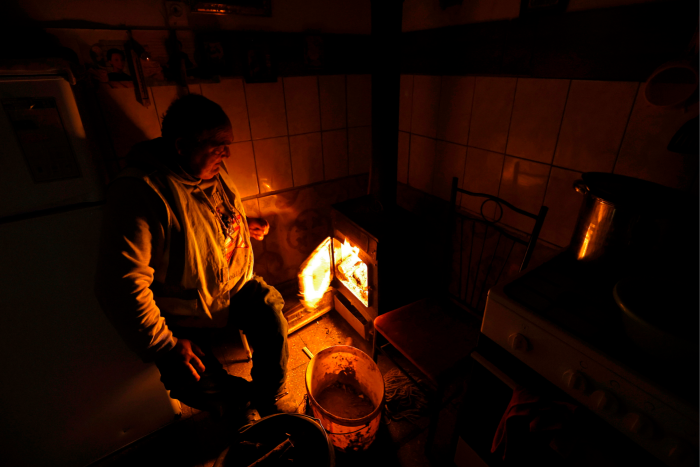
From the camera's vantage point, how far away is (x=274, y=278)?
2.33 meters

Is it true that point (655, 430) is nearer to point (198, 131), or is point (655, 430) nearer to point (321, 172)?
point (198, 131)

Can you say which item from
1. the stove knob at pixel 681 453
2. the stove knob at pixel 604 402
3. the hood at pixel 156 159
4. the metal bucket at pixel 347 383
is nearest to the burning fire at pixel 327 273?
the metal bucket at pixel 347 383

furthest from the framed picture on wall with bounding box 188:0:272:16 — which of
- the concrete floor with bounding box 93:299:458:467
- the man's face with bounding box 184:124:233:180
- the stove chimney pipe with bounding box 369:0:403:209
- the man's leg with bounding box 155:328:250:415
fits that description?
the concrete floor with bounding box 93:299:458:467

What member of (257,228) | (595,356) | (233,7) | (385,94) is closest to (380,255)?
(257,228)

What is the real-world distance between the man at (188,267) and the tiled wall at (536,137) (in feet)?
3.61

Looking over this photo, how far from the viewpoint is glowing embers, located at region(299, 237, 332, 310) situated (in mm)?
2197

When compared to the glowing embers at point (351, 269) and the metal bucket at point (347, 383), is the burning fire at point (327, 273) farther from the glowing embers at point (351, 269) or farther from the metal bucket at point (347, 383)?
the metal bucket at point (347, 383)

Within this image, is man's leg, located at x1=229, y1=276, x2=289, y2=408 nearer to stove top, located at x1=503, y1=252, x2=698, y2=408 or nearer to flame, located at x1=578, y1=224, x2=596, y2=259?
stove top, located at x1=503, y1=252, x2=698, y2=408

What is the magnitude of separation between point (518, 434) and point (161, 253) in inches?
50.5

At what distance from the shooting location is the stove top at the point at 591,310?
696 millimetres

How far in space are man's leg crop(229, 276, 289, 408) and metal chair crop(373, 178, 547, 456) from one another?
18.3 inches

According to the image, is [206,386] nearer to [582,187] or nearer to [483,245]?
[483,245]

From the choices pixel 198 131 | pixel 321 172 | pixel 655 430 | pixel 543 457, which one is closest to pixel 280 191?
pixel 321 172

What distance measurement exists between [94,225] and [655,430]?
166 cm
